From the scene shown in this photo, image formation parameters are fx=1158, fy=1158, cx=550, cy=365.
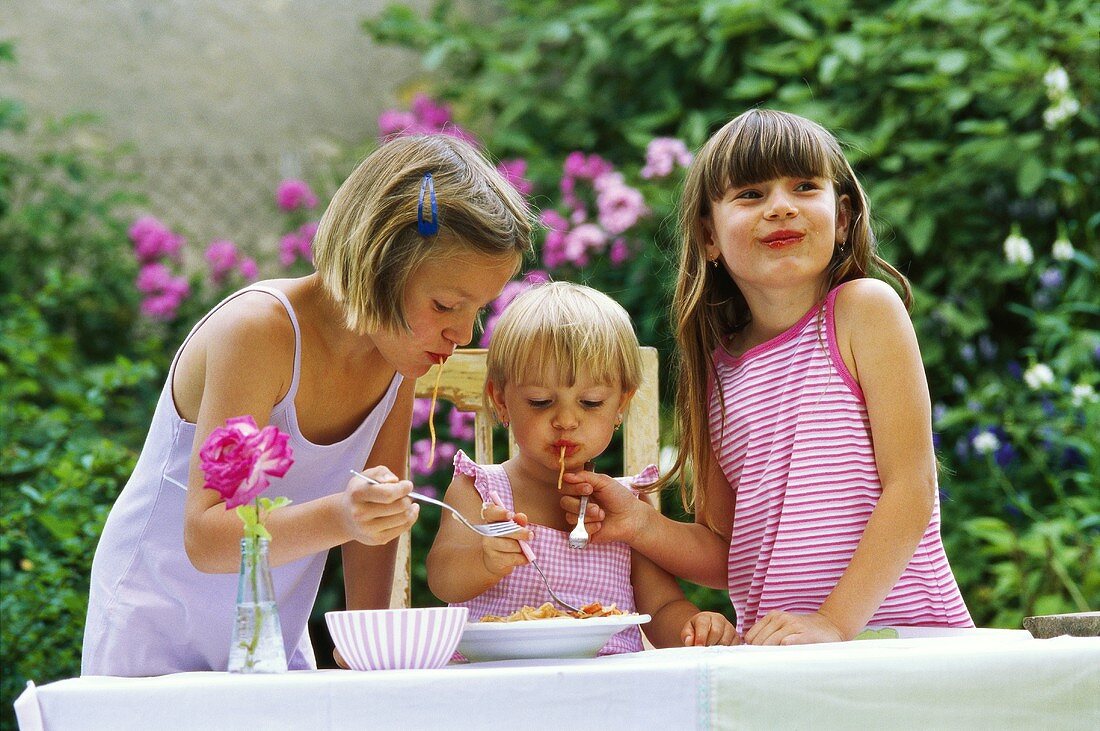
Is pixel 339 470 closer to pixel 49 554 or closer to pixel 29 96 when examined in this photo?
pixel 49 554

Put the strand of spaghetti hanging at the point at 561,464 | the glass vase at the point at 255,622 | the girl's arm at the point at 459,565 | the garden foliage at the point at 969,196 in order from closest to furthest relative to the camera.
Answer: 1. the glass vase at the point at 255,622
2. the girl's arm at the point at 459,565
3. the strand of spaghetti hanging at the point at 561,464
4. the garden foliage at the point at 969,196

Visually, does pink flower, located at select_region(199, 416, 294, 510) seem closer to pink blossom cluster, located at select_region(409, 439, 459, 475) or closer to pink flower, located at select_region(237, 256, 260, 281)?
pink blossom cluster, located at select_region(409, 439, 459, 475)

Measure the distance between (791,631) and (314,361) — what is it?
30.1 inches

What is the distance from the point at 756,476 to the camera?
1.81 meters

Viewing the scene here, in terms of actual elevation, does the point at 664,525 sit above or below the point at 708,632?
above

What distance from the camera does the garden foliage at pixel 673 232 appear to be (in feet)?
10.0

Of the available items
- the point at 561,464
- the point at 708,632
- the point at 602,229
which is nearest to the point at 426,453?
the point at 602,229

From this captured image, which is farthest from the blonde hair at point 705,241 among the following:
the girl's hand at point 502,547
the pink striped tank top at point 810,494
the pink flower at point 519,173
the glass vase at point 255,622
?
the pink flower at point 519,173

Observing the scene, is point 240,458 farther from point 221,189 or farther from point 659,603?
point 221,189

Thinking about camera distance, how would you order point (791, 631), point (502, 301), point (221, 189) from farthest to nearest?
1. point (221, 189)
2. point (502, 301)
3. point (791, 631)

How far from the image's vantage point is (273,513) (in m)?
1.34

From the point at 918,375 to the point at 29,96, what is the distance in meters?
4.08

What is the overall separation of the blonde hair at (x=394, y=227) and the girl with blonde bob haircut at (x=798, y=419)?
0.39 m

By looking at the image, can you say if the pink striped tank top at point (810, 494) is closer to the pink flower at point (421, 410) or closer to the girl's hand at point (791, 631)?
the girl's hand at point (791, 631)
